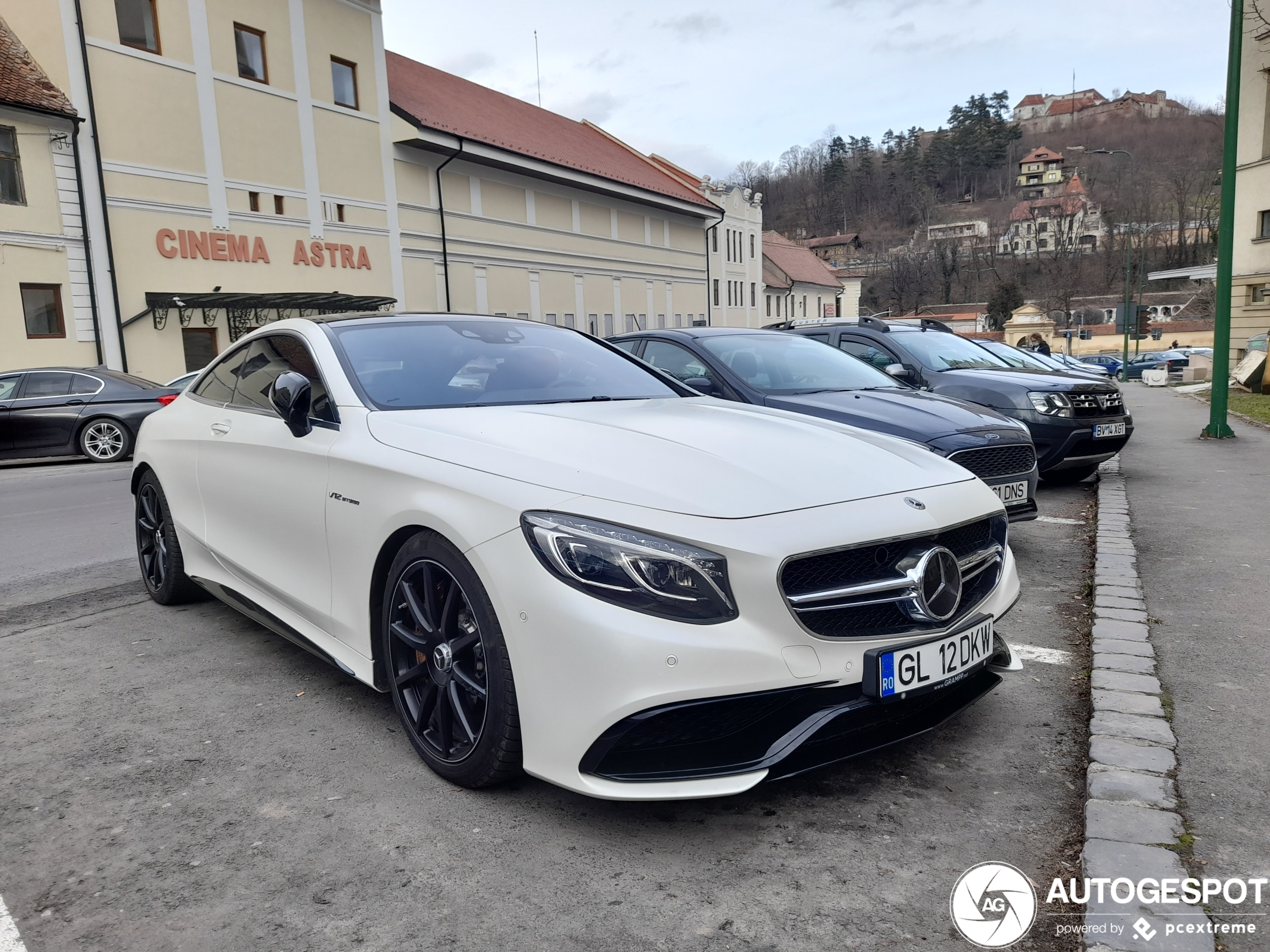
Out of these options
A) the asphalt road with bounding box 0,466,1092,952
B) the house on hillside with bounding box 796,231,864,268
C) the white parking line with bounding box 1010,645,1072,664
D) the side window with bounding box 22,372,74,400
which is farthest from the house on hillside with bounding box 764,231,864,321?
the asphalt road with bounding box 0,466,1092,952

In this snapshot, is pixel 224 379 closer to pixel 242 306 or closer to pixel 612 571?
pixel 612 571

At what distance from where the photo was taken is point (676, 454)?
9.55ft

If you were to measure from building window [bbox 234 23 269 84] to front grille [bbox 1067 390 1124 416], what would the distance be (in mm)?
21428

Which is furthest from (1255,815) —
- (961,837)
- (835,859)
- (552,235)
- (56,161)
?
(552,235)

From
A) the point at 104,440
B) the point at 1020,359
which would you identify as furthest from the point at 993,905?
the point at 104,440

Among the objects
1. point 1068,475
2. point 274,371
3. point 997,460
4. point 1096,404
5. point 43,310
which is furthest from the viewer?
point 43,310

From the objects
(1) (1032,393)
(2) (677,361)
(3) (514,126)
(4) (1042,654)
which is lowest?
(4) (1042,654)

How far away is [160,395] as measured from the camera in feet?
47.2

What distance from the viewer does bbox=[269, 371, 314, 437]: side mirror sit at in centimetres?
352

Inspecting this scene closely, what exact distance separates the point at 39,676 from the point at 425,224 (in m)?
26.2

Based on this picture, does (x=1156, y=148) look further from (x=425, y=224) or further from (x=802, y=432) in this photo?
(x=802, y=432)

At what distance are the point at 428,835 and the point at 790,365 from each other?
4914 mm

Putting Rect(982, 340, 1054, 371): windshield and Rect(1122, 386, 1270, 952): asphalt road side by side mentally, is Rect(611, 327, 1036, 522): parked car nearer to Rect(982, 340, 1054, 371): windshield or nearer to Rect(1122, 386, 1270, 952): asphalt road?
Rect(1122, 386, 1270, 952): asphalt road

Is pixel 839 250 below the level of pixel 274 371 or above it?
above
